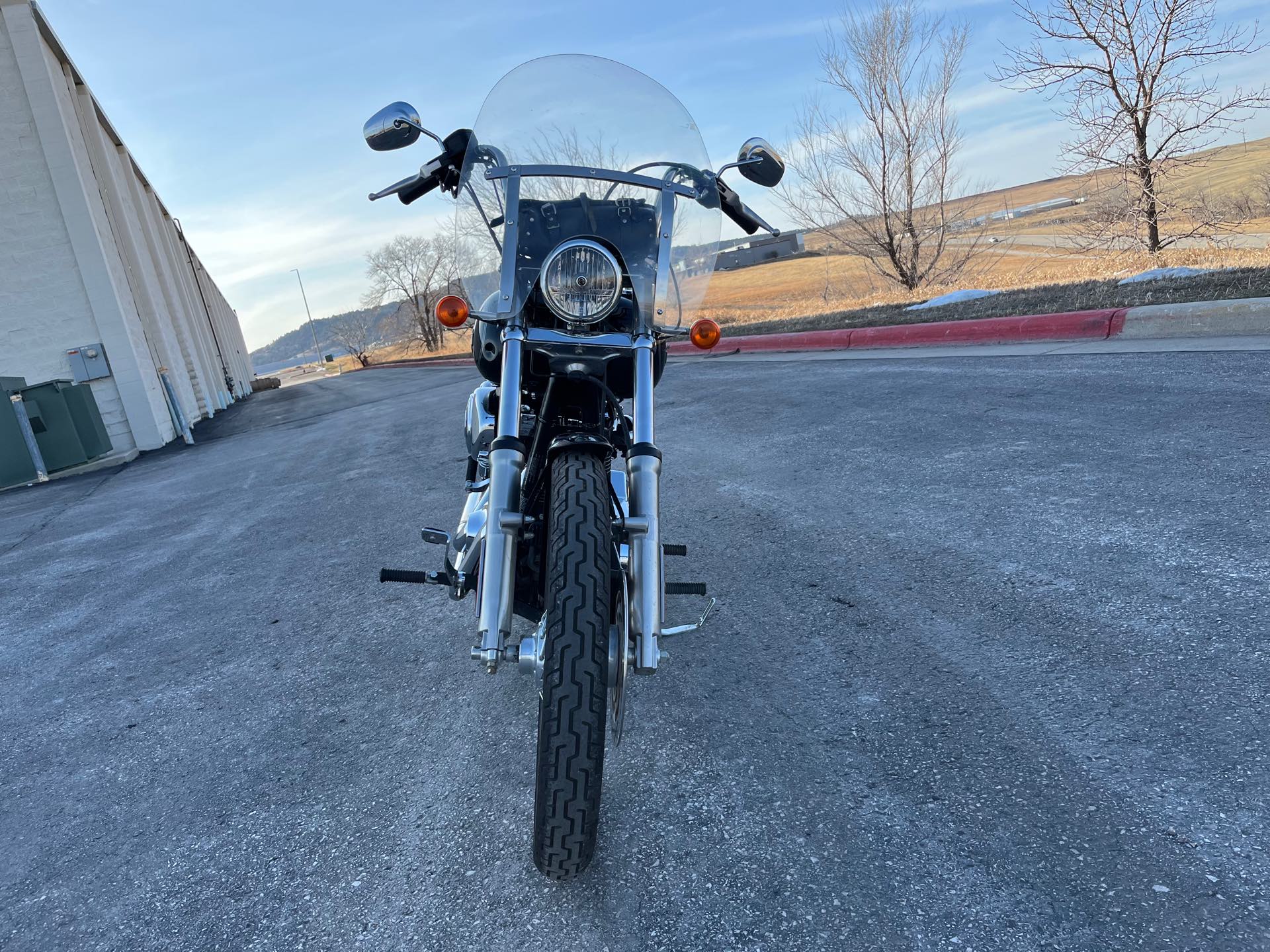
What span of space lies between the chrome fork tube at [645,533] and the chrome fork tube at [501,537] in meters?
0.34

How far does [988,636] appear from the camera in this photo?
3029mm

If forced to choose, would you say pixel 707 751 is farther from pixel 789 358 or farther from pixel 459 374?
pixel 459 374

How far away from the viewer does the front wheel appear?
1.96 m

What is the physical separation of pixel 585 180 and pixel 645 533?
1.34 m

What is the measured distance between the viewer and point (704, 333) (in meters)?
2.95

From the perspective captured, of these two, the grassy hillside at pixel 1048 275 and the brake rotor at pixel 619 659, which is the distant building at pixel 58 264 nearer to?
the grassy hillside at pixel 1048 275

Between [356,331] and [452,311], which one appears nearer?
[452,311]

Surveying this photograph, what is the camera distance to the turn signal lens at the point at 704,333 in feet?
9.62

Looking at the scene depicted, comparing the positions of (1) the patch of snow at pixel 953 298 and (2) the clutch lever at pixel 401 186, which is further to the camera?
(1) the patch of snow at pixel 953 298

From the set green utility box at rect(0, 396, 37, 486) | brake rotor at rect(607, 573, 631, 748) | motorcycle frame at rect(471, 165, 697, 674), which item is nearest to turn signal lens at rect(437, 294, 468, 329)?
motorcycle frame at rect(471, 165, 697, 674)

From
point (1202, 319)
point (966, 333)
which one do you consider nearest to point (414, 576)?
point (1202, 319)

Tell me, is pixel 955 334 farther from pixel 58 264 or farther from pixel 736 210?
pixel 58 264

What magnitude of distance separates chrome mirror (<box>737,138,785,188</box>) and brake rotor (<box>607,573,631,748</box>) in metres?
1.84

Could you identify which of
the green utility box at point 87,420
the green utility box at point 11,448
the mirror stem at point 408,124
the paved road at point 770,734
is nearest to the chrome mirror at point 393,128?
the mirror stem at point 408,124
